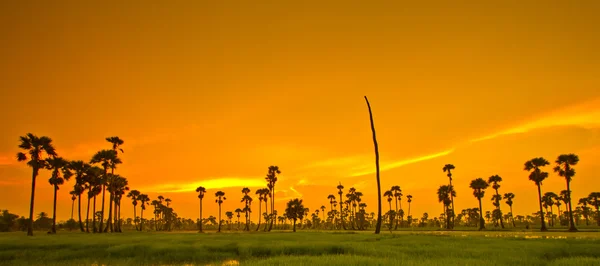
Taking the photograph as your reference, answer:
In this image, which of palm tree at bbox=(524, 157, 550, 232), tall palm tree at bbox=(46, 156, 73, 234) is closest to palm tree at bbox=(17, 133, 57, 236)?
tall palm tree at bbox=(46, 156, 73, 234)

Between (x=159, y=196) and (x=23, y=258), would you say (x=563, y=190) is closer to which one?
(x=23, y=258)

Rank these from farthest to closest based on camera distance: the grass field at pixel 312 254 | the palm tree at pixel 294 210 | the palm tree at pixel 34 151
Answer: the palm tree at pixel 294 210, the palm tree at pixel 34 151, the grass field at pixel 312 254

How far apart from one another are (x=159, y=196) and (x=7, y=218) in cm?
6928

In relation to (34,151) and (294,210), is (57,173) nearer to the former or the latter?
(34,151)

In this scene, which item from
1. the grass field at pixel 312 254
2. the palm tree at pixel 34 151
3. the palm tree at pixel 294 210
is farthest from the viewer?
the palm tree at pixel 294 210

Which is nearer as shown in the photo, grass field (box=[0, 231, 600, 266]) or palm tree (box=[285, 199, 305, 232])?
grass field (box=[0, 231, 600, 266])

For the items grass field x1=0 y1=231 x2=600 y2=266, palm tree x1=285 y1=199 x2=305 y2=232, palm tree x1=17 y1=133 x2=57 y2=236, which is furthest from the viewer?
palm tree x1=285 y1=199 x2=305 y2=232

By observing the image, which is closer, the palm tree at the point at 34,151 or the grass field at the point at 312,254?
the grass field at the point at 312,254

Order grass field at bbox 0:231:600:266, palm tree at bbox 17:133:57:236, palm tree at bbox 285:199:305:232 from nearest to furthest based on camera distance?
grass field at bbox 0:231:600:266
palm tree at bbox 17:133:57:236
palm tree at bbox 285:199:305:232

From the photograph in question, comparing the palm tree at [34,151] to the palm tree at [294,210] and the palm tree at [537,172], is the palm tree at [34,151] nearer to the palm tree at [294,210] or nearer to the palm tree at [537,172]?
the palm tree at [294,210]

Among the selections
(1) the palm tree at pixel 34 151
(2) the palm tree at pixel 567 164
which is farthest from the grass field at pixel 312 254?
(2) the palm tree at pixel 567 164

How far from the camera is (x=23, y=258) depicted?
26406 millimetres

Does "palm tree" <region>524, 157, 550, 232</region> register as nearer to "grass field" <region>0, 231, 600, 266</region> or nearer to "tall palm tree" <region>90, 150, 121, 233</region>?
"grass field" <region>0, 231, 600, 266</region>

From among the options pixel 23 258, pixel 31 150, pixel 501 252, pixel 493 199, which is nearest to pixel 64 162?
pixel 31 150
